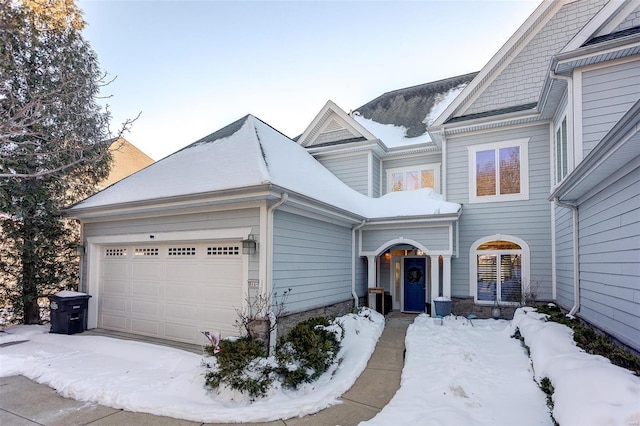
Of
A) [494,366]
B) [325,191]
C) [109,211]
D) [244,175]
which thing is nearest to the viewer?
[494,366]

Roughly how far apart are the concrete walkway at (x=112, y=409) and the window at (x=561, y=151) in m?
6.06

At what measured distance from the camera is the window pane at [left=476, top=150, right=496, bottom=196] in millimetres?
10047

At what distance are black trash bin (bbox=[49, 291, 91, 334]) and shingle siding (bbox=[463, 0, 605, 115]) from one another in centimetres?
1161

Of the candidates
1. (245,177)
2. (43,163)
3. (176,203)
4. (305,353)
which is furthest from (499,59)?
(43,163)

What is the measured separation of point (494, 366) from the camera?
18.1 feet

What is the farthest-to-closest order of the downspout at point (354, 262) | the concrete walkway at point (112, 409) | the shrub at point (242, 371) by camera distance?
the downspout at point (354, 262) < the shrub at point (242, 371) < the concrete walkway at point (112, 409)

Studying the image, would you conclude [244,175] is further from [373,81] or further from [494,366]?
[373,81]

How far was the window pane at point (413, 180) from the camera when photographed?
39.4 ft

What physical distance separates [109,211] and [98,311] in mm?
2757

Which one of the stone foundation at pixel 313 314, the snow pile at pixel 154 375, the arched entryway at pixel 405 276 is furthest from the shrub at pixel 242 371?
the arched entryway at pixel 405 276

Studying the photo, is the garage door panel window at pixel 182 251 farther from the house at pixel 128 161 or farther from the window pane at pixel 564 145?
the house at pixel 128 161

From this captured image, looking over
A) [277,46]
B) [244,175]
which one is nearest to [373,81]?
[277,46]

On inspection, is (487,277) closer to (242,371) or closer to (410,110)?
(410,110)

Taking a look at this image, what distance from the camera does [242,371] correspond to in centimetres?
490
